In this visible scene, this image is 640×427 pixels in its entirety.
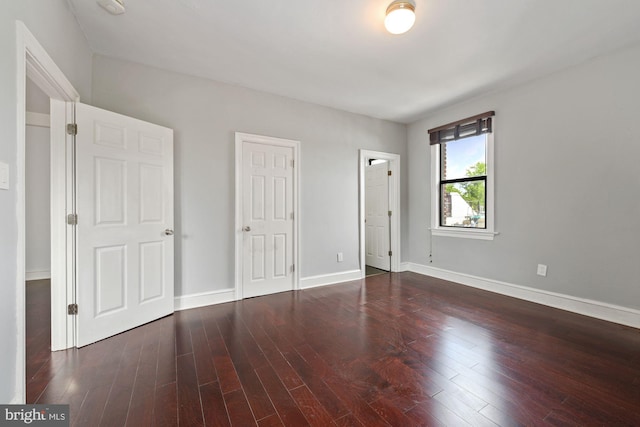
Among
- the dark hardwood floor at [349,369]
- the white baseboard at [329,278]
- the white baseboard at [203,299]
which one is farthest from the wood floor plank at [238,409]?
the white baseboard at [329,278]

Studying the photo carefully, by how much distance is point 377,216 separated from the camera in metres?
5.02

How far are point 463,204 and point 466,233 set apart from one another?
0.45 m

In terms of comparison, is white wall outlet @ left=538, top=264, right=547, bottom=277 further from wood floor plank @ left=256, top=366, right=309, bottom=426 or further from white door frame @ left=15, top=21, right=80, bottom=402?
white door frame @ left=15, top=21, right=80, bottom=402

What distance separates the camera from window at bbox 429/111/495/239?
3.65 metres

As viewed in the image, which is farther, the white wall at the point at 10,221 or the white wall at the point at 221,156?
the white wall at the point at 221,156

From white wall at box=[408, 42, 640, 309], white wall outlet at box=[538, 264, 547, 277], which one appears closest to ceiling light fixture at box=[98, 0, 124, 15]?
white wall at box=[408, 42, 640, 309]

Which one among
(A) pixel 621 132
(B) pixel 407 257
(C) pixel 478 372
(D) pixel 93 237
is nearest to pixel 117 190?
(D) pixel 93 237

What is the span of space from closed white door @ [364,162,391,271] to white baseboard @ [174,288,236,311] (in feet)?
9.18

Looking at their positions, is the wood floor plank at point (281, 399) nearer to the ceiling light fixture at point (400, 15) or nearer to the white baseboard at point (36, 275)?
the ceiling light fixture at point (400, 15)

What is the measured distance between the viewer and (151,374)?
180cm

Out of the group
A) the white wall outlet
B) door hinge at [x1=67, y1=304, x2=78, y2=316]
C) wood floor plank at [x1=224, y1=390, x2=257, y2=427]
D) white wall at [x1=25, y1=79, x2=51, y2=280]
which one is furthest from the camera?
white wall at [x1=25, y1=79, x2=51, y2=280]

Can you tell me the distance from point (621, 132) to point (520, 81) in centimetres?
114

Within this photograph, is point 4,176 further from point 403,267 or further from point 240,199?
point 403,267

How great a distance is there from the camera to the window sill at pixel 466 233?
3.65 m
